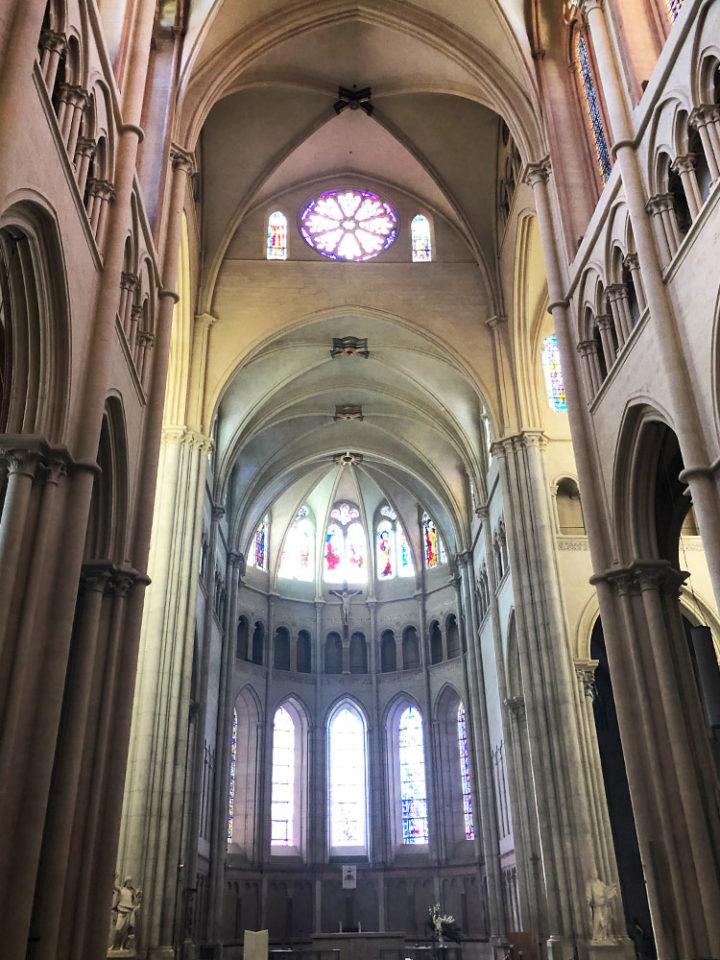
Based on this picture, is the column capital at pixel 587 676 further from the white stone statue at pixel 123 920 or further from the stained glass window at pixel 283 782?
the stained glass window at pixel 283 782

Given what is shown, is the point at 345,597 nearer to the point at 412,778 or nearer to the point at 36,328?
the point at 412,778

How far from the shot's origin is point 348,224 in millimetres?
25125

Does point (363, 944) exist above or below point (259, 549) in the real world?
below

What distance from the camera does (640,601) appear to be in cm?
1188

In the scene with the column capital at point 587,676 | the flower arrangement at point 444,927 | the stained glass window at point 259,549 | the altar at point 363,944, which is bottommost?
the altar at point 363,944

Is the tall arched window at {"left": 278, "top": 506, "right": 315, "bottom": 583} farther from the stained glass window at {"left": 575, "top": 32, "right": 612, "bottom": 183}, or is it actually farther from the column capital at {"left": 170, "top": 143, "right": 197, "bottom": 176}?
the stained glass window at {"left": 575, "top": 32, "right": 612, "bottom": 183}

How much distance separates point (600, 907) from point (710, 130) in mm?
13383

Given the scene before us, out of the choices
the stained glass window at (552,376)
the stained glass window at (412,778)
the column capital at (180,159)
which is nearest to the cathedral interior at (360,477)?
the stained glass window at (412,778)

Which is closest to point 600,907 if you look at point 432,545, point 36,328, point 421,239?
point 36,328

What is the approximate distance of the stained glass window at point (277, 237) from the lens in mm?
24484

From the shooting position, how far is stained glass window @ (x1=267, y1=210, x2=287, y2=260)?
80.3 ft

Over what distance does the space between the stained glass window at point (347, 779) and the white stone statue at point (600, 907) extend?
1722 centimetres

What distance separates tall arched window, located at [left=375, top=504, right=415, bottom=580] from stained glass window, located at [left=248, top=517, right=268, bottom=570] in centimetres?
475

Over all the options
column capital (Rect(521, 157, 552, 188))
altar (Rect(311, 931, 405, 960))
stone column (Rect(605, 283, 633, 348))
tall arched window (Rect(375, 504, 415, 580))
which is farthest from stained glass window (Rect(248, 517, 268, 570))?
stone column (Rect(605, 283, 633, 348))
